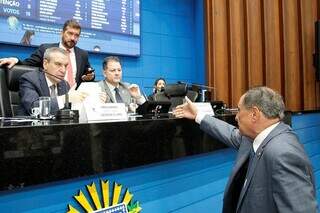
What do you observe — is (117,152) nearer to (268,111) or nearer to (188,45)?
(268,111)

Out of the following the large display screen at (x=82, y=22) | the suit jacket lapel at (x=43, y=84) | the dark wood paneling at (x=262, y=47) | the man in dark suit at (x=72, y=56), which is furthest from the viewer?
the dark wood paneling at (x=262, y=47)

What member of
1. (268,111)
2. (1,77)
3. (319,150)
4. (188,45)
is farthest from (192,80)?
(268,111)

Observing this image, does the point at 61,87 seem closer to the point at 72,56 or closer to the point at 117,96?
the point at 117,96

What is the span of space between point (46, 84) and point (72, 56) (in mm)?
885

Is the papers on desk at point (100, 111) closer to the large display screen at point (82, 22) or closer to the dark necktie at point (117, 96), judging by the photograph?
the dark necktie at point (117, 96)

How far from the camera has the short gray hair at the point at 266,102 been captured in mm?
1262

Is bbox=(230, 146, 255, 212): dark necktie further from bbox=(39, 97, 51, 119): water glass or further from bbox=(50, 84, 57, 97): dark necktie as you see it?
bbox=(50, 84, 57, 97): dark necktie

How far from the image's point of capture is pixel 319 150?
3014 mm

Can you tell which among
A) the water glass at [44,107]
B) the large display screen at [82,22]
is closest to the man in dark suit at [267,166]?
the water glass at [44,107]

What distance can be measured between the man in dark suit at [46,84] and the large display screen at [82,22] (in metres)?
1.52

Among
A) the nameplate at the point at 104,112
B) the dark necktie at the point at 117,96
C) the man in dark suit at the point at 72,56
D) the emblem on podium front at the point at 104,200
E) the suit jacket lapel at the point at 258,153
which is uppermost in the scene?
the man in dark suit at the point at 72,56

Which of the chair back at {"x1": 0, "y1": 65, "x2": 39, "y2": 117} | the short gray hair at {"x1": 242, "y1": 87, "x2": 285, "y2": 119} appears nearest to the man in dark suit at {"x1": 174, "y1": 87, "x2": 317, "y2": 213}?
the short gray hair at {"x1": 242, "y1": 87, "x2": 285, "y2": 119}

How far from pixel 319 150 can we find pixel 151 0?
8.05 feet

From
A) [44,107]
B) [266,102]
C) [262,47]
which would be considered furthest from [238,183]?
[262,47]
